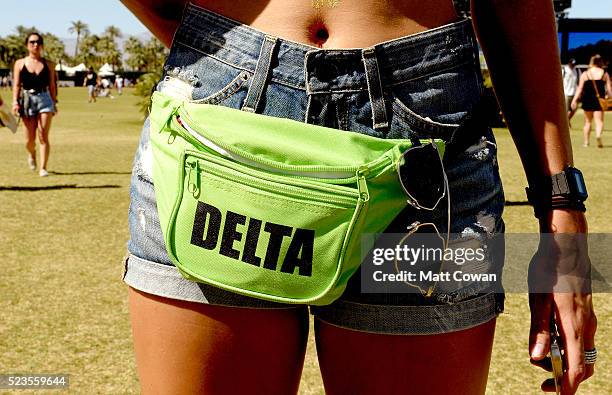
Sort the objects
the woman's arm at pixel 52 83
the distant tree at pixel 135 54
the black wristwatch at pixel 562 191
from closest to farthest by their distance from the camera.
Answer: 1. the black wristwatch at pixel 562 191
2. the woman's arm at pixel 52 83
3. the distant tree at pixel 135 54

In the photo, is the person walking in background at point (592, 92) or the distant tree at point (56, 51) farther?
the distant tree at point (56, 51)

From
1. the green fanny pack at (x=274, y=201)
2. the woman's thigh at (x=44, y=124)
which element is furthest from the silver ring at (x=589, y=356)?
the woman's thigh at (x=44, y=124)

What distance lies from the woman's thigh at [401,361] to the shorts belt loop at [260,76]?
40 centimetres

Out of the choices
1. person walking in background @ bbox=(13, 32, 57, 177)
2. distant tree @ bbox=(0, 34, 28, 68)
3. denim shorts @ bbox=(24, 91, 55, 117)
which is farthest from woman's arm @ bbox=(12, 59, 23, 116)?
distant tree @ bbox=(0, 34, 28, 68)

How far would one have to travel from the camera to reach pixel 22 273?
17.3 feet

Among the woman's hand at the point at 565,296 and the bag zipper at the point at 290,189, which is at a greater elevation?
the bag zipper at the point at 290,189

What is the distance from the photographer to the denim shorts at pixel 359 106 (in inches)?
48.0

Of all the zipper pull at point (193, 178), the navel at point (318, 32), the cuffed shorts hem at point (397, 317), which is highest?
the navel at point (318, 32)

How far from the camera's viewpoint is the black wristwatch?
1.35 metres

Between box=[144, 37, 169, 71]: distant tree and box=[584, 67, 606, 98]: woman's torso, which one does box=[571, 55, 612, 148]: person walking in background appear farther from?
box=[144, 37, 169, 71]: distant tree

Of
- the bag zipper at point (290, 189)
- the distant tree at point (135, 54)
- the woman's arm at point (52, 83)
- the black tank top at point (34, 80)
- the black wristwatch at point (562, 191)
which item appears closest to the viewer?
the bag zipper at point (290, 189)

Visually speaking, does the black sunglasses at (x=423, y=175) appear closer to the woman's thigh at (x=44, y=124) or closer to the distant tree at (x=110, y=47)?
the woman's thigh at (x=44, y=124)

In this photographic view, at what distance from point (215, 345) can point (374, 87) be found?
0.51 m

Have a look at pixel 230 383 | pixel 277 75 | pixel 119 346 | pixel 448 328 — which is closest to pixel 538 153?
pixel 448 328
